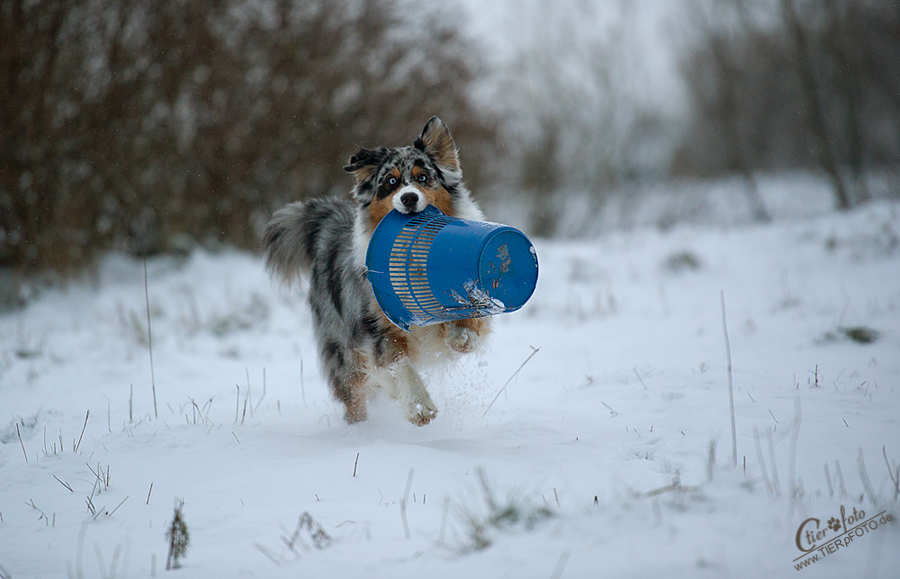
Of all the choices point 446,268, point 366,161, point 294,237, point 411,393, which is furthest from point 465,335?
Result: point 294,237

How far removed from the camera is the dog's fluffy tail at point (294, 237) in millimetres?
4719

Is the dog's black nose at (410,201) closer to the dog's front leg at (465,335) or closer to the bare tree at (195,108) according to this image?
the dog's front leg at (465,335)

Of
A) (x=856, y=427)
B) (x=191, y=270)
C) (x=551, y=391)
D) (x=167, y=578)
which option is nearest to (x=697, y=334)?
(x=551, y=391)

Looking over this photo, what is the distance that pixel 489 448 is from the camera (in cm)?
330

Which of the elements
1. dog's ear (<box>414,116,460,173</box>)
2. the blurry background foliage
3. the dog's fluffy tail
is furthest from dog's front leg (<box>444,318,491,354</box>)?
the blurry background foliage

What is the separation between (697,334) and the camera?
6.04 metres

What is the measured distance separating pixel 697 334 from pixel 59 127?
7.96m

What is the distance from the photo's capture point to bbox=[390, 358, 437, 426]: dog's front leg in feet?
11.5

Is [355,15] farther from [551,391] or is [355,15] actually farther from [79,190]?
[551,391]

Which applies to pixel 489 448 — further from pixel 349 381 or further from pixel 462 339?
pixel 349 381

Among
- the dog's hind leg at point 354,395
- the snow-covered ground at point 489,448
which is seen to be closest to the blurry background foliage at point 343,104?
the snow-covered ground at point 489,448

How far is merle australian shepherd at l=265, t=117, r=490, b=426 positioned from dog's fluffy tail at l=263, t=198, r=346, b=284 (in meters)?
0.02

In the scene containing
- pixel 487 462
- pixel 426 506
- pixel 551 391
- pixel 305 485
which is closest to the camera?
pixel 426 506

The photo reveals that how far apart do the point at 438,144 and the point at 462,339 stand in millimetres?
1332
